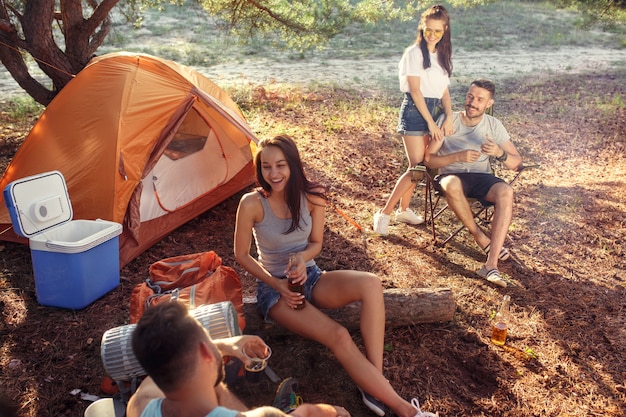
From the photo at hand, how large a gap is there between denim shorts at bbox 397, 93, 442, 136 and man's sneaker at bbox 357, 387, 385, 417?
104 inches

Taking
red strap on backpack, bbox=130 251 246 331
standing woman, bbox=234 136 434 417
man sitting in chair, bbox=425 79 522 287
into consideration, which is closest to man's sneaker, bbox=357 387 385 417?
standing woman, bbox=234 136 434 417

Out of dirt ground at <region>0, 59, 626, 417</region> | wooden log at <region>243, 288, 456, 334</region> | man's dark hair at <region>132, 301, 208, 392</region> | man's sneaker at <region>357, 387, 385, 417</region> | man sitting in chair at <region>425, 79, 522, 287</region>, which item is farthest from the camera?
man sitting in chair at <region>425, 79, 522, 287</region>

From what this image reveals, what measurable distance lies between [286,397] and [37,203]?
213cm

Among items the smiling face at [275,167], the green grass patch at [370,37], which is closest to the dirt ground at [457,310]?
the smiling face at [275,167]

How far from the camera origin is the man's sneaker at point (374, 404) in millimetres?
2688

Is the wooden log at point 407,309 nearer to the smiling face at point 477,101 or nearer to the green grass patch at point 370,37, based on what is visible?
the smiling face at point 477,101

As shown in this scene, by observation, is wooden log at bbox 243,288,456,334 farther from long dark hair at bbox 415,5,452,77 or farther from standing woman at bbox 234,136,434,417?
long dark hair at bbox 415,5,452,77

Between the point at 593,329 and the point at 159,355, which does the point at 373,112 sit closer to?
the point at 593,329

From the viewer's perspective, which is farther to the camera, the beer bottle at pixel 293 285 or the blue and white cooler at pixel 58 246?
the blue and white cooler at pixel 58 246

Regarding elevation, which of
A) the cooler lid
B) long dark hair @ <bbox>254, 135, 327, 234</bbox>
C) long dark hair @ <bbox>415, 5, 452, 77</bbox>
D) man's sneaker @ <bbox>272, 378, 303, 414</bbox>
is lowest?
man's sneaker @ <bbox>272, 378, 303, 414</bbox>

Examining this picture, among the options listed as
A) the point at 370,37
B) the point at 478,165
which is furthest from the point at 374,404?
the point at 370,37

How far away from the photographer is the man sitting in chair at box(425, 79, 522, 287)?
4133mm

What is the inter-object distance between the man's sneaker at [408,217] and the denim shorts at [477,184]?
612 mm

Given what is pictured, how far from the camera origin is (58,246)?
3498 millimetres
